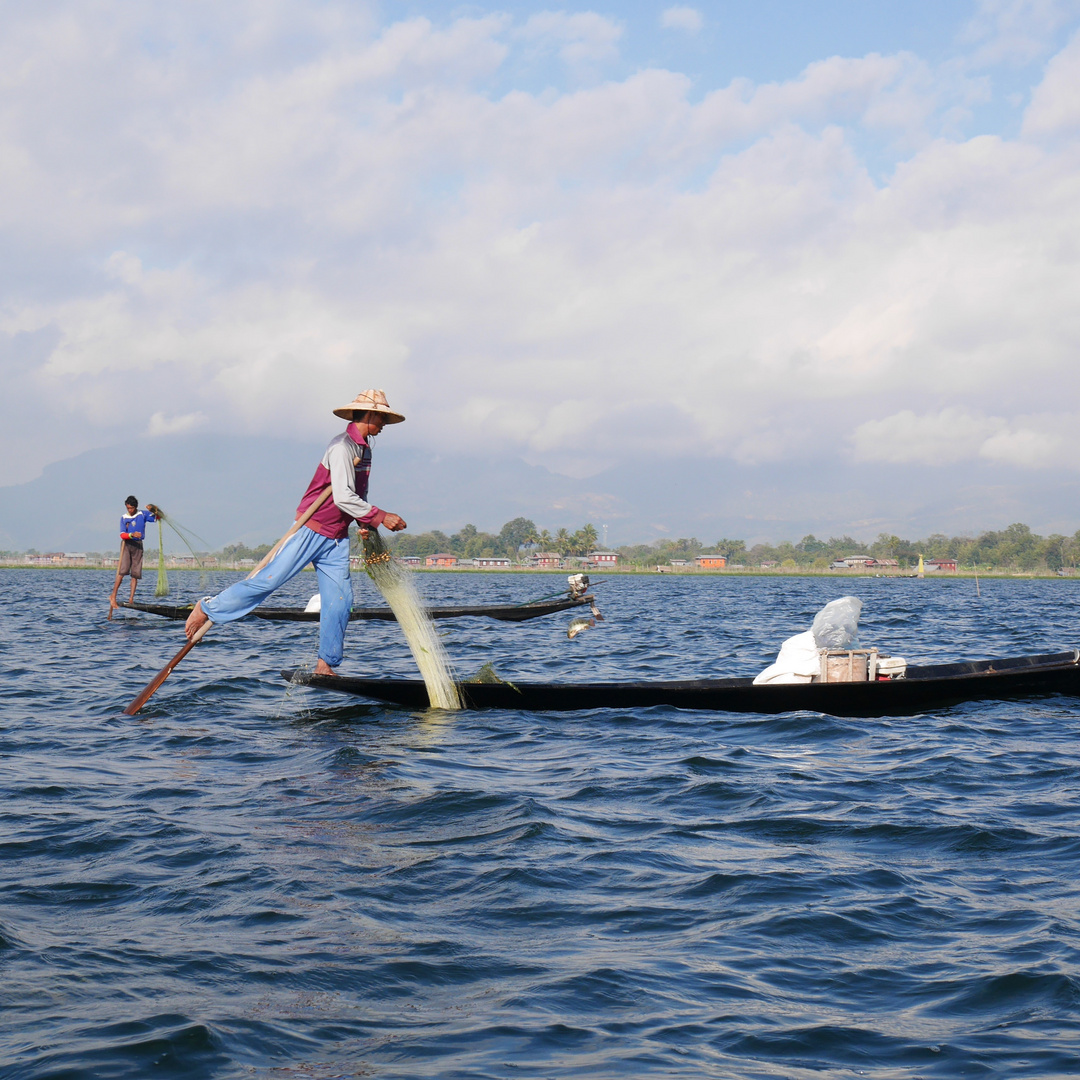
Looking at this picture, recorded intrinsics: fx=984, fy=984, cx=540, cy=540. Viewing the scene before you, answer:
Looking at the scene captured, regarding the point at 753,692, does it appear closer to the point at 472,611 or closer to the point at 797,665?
the point at 797,665

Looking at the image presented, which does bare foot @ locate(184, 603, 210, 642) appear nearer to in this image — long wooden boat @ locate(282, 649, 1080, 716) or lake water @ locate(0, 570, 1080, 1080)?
lake water @ locate(0, 570, 1080, 1080)

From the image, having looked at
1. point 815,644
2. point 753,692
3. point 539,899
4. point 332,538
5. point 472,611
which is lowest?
point 539,899

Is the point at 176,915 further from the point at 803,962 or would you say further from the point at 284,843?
the point at 803,962

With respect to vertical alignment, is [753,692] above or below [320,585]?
below

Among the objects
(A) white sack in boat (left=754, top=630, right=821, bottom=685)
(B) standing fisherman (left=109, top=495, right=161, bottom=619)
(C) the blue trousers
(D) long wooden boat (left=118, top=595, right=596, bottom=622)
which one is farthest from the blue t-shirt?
(A) white sack in boat (left=754, top=630, right=821, bottom=685)

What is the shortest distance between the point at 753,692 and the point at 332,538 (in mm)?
4372

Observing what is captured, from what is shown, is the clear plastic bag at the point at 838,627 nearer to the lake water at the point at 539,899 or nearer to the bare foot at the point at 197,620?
the lake water at the point at 539,899

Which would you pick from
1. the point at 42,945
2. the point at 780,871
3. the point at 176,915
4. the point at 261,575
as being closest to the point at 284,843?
the point at 176,915

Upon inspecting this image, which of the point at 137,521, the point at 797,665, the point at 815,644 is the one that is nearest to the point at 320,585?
the point at 797,665

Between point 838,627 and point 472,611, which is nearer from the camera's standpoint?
point 838,627

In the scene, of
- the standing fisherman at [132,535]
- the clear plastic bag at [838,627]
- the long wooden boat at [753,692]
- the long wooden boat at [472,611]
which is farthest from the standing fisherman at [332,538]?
the standing fisherman at [132,535]

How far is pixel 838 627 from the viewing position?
10.0m

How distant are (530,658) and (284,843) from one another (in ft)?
36.7

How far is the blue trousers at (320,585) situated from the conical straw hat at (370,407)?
3.95ft
